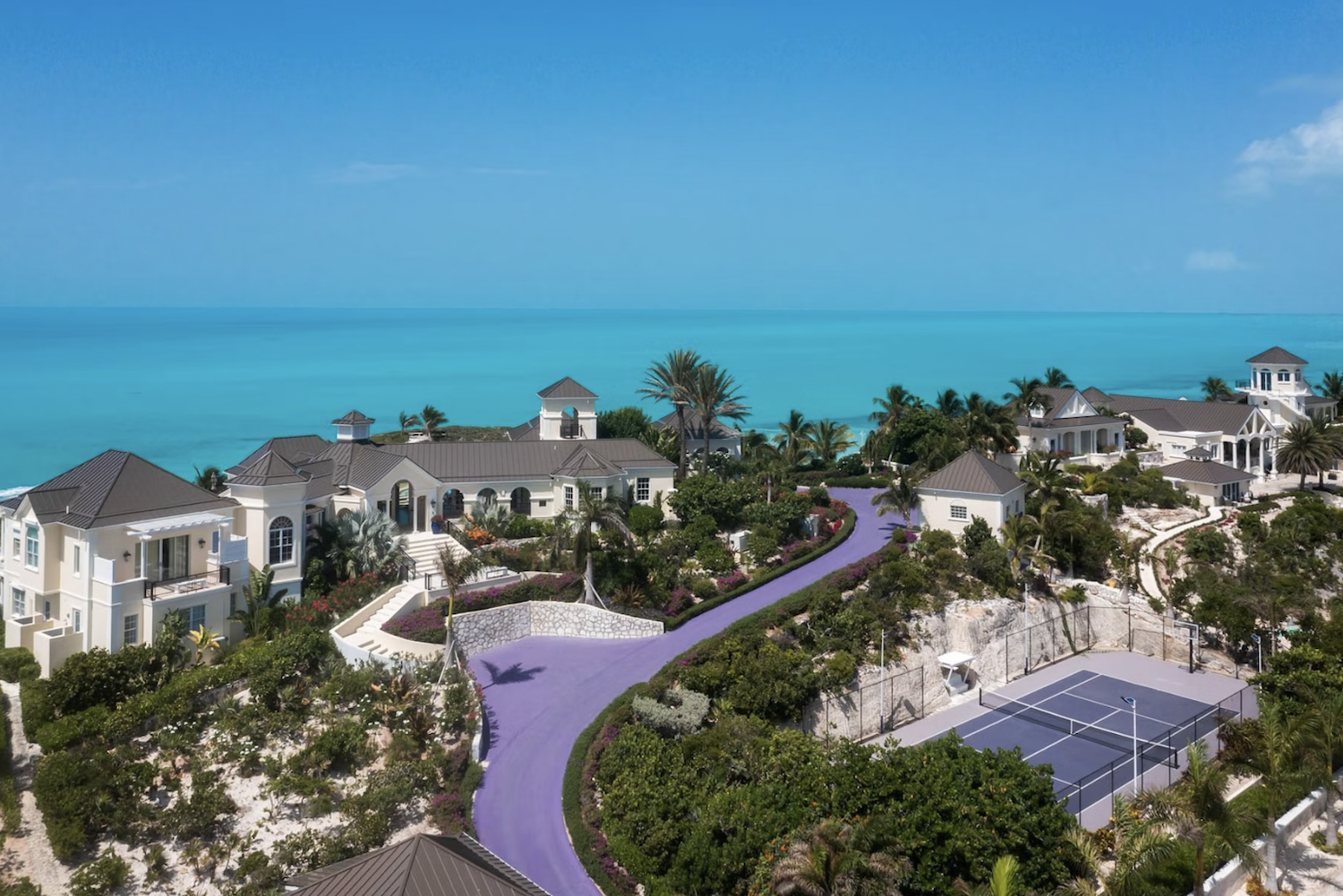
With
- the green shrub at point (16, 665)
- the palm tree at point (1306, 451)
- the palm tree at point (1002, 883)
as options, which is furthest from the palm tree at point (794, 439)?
the green shrub at point (16, 665)

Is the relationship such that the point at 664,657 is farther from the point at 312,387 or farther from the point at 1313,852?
the point at 312,387

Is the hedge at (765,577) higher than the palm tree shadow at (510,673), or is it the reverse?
the hedge at (765,577)

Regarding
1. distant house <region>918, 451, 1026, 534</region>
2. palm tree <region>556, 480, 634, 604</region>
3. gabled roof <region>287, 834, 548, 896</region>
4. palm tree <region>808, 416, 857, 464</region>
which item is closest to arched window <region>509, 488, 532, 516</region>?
palm tree <region>556, 480, 634, 604</region>

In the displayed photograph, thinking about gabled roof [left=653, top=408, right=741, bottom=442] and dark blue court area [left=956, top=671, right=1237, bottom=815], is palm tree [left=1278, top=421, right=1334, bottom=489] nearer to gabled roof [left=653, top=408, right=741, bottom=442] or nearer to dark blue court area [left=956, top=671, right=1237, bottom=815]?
dark blue court area [left=956, top=671, right=1237, bottom=815]

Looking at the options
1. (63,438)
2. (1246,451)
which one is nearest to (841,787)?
(1246,451)

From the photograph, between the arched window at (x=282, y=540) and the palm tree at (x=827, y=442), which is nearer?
the arched window at (x=282, y=540)

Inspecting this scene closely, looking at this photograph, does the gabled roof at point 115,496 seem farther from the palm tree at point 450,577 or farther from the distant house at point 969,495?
the distant house at point 969,495
